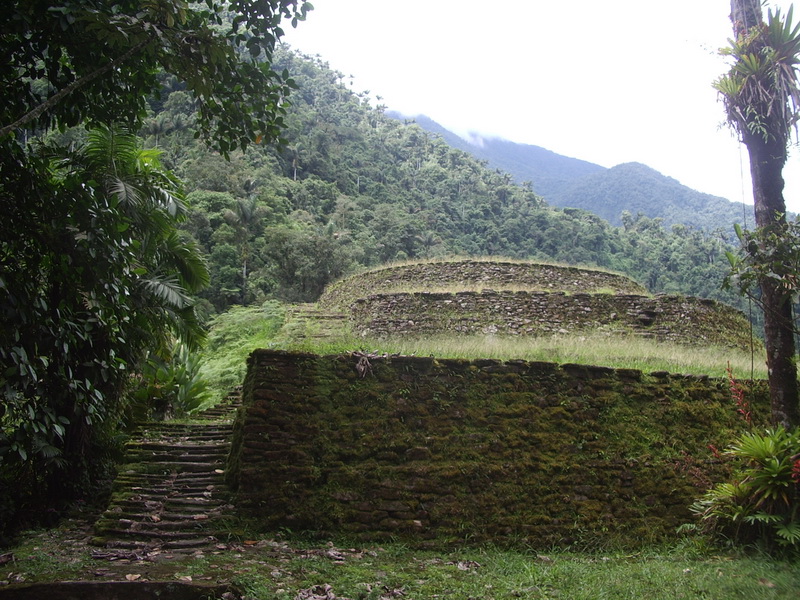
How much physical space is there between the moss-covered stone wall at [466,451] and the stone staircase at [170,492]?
1.16 ft

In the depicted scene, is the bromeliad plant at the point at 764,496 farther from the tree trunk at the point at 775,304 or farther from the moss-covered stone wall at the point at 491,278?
the moss-covered stone wall at the point at 491,278

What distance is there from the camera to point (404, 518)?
18.0ft

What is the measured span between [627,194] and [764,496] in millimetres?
84843

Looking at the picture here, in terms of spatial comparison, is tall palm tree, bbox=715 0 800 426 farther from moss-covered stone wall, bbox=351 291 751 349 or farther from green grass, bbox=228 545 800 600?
moss-covered stone wall, bbox=351 291 751 349

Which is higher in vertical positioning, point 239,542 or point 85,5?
point 85,5

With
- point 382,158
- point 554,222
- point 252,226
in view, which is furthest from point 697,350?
point 382,158

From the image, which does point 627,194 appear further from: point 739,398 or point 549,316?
point 739,398

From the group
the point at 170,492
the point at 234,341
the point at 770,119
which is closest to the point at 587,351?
the point at 770,119

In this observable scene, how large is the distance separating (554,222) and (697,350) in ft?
114

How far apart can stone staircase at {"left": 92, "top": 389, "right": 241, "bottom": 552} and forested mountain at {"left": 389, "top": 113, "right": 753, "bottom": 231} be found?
53368 millimetres

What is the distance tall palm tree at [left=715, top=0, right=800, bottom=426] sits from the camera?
537cm

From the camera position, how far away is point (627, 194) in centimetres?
8288

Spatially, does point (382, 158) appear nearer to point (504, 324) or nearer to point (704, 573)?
point (504, 324)

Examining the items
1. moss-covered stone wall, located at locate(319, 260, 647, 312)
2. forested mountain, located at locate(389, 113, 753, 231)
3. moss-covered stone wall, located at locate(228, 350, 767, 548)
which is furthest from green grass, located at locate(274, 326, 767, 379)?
forested mountain, located at locate(389, 113, 753, 231)
